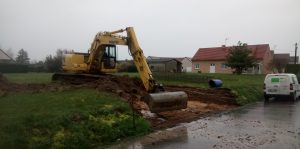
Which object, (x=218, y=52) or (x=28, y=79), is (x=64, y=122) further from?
(x=218, y=52)

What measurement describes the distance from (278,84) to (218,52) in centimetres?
4632

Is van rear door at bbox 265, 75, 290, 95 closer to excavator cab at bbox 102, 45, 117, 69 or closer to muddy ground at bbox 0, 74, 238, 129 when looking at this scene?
muddy ground at bbox 0, 74, 238, 129

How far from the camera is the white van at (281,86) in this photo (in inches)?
837

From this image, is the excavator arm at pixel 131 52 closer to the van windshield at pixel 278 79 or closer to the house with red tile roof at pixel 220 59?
the van windshield at pixel 278 79

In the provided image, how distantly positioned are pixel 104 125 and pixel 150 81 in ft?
19.8

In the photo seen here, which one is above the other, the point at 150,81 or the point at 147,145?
the point at 150,81

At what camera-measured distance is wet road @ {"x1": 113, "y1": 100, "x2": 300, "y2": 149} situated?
917 centimetres

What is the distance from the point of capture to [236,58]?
47.8 metres

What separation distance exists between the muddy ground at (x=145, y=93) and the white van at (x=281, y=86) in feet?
8.97

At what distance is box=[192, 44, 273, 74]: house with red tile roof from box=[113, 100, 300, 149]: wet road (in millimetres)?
Answer: 45087

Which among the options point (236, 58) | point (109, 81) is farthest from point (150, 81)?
point (236, 58)

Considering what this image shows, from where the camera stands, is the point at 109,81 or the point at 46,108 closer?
the point at 46,108

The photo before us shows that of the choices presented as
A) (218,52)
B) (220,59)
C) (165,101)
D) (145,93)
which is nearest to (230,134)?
(165,101)

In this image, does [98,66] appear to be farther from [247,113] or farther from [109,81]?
[247,113]
